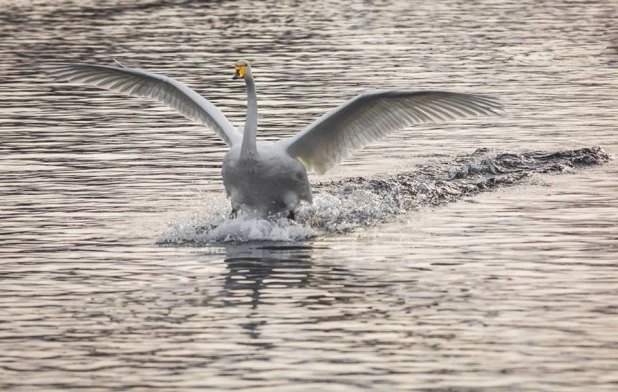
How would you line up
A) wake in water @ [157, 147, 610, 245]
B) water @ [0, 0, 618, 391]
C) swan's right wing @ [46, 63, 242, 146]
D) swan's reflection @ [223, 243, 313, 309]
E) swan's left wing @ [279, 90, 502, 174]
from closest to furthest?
water @ [0, 0, 618, 391] → swan's reflection @ [223, 243, 313, 309] → swan's left wing @ [279, 90, 502, 174] → wake in water @ [157, 147, 610, 245] → swan's right wing @ [46, 63, 242, 146]

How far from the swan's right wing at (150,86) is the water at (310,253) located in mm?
1152

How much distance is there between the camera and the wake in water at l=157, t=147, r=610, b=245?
724 inches

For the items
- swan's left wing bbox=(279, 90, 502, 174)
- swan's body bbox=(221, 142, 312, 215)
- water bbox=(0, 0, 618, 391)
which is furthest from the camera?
swan's body bbox=(221, 142, 312, 215)

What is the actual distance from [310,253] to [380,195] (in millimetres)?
3512

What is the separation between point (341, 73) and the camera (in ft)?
116

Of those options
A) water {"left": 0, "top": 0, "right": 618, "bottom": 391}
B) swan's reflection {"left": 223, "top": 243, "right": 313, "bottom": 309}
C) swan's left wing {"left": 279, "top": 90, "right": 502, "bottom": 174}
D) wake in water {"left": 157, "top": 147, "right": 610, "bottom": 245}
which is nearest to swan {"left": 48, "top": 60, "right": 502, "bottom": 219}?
swan's left wing {"left": 279, "top": 90, "right": 502, "bottom": 174}

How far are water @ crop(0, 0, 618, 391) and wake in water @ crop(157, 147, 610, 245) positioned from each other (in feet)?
0.21

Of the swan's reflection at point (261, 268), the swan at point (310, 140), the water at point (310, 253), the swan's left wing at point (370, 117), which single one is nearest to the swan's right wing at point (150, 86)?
the swan at point (310, 140)

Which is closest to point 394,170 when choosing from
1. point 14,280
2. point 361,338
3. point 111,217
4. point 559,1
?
point 111,217

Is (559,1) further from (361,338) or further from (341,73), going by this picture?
(361,338)

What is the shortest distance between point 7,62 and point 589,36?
621 inches

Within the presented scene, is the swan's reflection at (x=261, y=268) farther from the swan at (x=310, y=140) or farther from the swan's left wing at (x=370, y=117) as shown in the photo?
the swan's left wing at (x=370, y=117)

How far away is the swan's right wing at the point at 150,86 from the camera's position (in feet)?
66.5

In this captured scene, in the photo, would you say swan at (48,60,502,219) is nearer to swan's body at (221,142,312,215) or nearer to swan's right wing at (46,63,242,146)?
swan's body at (221,142,312,215)
